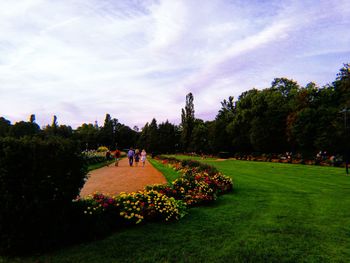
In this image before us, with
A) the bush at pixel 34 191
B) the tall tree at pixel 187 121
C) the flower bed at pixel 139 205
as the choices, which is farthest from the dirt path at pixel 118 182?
the tall tree at pixel 187 121

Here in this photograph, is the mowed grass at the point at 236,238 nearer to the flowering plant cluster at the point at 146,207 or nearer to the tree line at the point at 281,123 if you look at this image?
the flowering plant cluster at the point at 146,207

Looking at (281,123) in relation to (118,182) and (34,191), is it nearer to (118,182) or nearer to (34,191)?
(118,182)

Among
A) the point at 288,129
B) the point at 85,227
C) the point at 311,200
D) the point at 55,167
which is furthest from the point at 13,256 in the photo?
the point at 288,129

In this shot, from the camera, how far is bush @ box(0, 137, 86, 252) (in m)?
4.38

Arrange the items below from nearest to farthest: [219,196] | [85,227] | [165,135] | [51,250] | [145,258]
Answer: [145,258]
[51,250]
[85,227]
[219,196]
[165,135]

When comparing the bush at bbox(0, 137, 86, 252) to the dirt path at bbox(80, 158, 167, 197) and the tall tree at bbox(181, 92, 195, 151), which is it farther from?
the tall tree at bbox(181, 92, 195, 151)

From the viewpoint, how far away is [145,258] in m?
4.33

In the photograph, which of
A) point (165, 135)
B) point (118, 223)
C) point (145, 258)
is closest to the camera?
point (145, 258)

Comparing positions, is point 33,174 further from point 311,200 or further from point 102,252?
point 311,200

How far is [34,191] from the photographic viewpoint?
4461 mm

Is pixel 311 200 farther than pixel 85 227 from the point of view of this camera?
Yes

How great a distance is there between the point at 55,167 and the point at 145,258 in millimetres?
2079

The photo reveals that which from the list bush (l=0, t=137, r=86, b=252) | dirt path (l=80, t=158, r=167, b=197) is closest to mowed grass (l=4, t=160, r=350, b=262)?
bush (l=0, t=137, r=86, b=252)

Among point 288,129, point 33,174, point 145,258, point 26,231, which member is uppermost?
point 288,129
